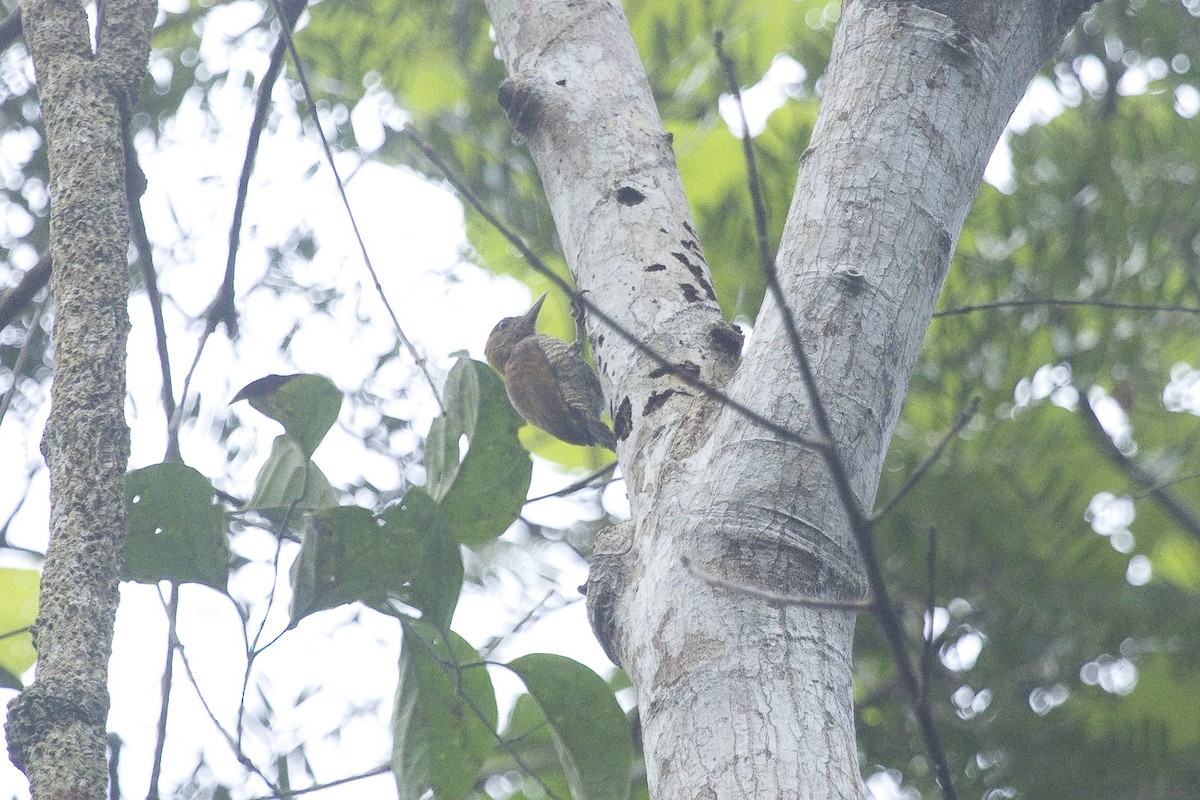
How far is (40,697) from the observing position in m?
0.90

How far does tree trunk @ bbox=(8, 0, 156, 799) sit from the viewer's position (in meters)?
0.91

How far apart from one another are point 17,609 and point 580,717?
1063mm

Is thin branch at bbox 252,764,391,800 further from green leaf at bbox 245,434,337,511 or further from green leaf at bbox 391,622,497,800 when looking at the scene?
green leaf at bbox 245,434,337,511

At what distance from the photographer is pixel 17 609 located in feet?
6.20

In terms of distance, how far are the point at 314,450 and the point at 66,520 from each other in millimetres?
514

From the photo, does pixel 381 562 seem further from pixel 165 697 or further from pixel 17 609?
pixel 17 609

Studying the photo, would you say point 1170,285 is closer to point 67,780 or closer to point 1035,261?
point 1035,261

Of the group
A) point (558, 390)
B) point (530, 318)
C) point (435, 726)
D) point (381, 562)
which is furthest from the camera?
point (530, 318)

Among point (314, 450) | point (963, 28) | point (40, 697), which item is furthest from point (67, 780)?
point (963, 28)

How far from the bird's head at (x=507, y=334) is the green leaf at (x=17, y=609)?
1331 mm

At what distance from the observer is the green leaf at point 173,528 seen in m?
1.35

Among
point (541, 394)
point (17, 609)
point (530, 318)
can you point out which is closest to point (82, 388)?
point (17, 609)

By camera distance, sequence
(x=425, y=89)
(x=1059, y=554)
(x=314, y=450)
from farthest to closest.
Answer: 1. (x=425, y=89)
2. (x=1059, y=554)
3. (x=314, y=450)

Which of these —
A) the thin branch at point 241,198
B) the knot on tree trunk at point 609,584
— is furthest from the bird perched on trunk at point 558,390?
the knot on tree trunk at point 609,584
